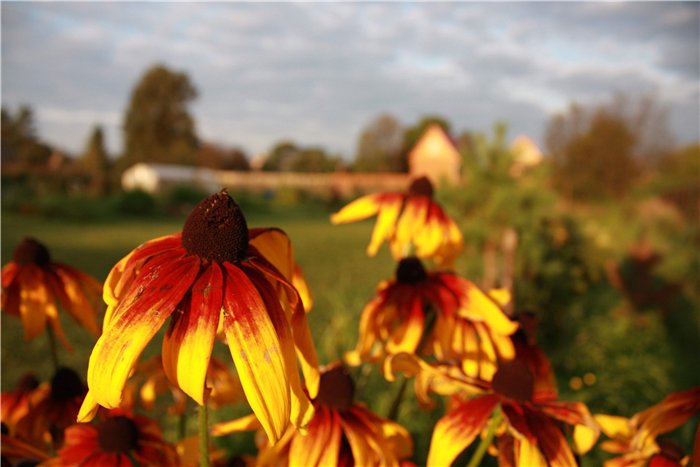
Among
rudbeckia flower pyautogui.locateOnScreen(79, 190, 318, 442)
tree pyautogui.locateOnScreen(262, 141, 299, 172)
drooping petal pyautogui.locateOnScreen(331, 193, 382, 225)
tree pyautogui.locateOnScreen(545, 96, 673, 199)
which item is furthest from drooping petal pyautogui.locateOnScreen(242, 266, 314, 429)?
tree pyautogui.locateOnScreen(262, 141, 299, 172)

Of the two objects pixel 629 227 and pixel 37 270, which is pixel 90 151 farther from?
pixel 37 270

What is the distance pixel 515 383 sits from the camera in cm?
92

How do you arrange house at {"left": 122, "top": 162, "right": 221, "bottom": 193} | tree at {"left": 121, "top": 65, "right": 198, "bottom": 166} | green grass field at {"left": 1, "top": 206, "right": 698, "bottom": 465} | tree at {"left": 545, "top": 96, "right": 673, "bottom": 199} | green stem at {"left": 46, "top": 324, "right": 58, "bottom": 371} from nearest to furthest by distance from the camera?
1. green stem at {"left": 46, "top": 324, "right": 58, "bottom": 371}
2. green grass field at {"left": 1, "top": 206, "right": 698, "bottom": 465}
3. tree at {"left": 545, "top": 96, "right": 673, "bottom": 199}
4. house at {"left": 122, "top": 162, "right": 221, "bottom": 193}
5. tree at {"left": 121, "top": 65, "right": 198, "bottom": 166}

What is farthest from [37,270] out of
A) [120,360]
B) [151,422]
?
[120,360]

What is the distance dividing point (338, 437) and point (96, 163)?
37557 mm

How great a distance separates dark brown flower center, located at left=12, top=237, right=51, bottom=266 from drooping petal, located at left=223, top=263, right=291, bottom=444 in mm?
779

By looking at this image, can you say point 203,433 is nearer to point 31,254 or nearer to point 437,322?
point 437,322

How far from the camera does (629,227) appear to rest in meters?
10.3

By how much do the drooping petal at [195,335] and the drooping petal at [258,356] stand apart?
0.7 inches

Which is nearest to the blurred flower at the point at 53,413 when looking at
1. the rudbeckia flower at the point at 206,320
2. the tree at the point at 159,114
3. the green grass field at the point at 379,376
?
the rudbeckia flower at the point at 206,320

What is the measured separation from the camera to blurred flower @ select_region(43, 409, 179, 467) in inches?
36.3

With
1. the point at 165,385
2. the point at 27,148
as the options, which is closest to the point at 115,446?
the point at 165,385

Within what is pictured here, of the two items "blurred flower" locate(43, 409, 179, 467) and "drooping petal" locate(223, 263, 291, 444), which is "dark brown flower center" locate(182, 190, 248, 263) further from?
"blurred flower" locate(43, 409, 179, 467)

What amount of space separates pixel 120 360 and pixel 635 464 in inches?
33.6
